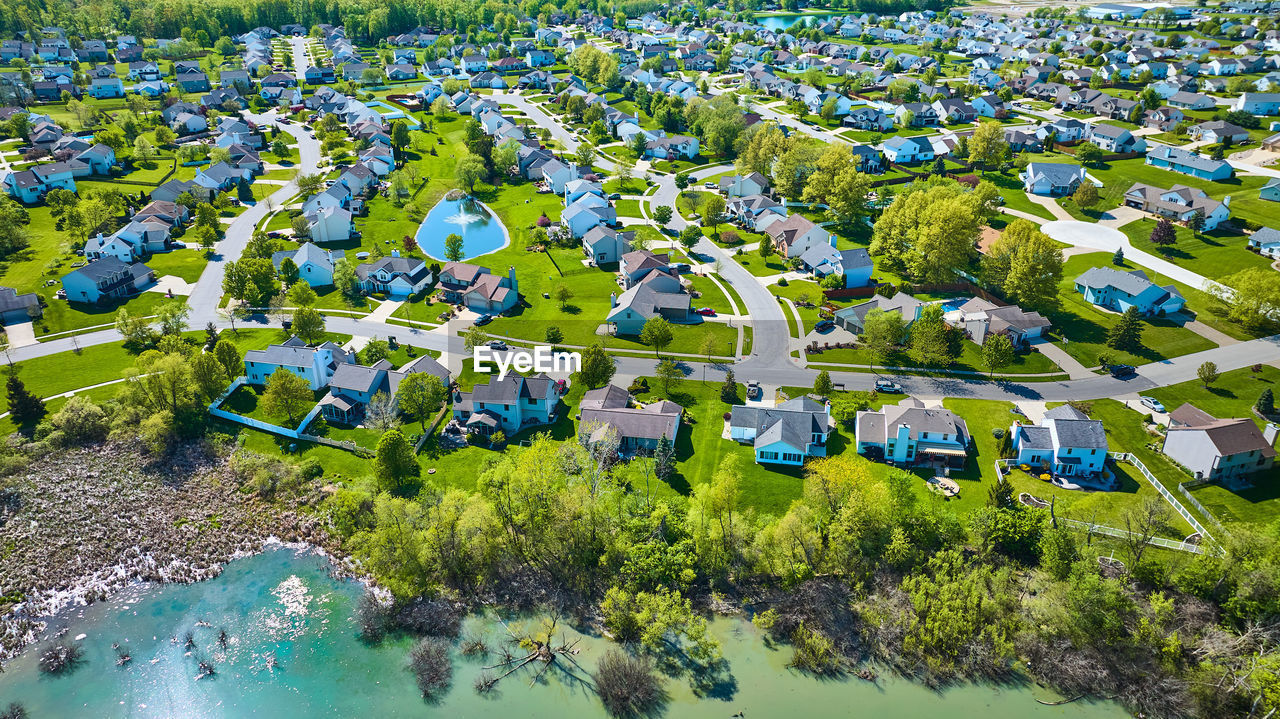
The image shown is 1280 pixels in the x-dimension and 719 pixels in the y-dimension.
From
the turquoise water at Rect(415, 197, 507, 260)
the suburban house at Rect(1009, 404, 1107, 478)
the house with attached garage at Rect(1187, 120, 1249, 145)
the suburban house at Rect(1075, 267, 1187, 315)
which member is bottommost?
the turquoise water at Rect(415, 197, 507, 260)

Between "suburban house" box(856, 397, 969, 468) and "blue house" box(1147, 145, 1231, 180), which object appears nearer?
"suburban house" box(856, 397, 969, 468)

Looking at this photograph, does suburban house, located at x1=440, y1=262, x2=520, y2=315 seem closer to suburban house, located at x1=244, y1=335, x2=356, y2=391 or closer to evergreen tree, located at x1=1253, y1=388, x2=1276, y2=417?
suburban house, located at x1=244, y1=335, x2=356, y2=391

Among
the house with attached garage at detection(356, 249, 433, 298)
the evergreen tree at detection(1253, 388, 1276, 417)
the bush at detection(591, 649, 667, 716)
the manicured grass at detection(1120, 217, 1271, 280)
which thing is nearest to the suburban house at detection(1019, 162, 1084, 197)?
the manicured grass at detection(1120, 217, 1271, 280)

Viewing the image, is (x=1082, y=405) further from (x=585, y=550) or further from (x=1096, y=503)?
(x=585, y=550)

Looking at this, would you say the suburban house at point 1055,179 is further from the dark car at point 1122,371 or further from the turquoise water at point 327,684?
the turquoise water at point 327,684

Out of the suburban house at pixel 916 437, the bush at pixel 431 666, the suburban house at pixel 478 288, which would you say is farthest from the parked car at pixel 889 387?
the bush at pixel 431 666

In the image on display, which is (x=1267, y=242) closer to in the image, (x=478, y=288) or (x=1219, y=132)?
(x=1219, y=132)
